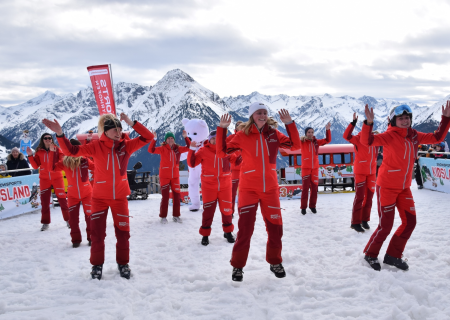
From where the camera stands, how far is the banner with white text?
11172 mm

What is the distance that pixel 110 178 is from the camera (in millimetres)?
4148

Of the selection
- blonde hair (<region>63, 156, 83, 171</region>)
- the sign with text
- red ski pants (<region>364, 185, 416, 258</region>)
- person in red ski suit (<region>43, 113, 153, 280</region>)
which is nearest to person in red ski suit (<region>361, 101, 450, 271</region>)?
red ski pants (<region>364, 185, 416, 258</region>)

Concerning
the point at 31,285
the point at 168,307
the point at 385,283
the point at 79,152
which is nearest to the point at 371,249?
the point at 385,283

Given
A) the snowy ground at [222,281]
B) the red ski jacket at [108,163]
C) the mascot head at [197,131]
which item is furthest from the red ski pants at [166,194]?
the red ski jacket at [108,163]

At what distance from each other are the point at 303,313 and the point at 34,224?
7640mm

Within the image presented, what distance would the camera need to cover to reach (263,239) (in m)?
6.07

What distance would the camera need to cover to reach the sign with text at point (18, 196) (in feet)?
30.9

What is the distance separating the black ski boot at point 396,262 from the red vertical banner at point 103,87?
11228mm

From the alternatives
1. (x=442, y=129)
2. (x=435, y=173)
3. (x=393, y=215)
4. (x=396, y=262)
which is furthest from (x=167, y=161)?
(x=435, y=173)

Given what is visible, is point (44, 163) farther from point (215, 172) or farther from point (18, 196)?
point (215, 172)

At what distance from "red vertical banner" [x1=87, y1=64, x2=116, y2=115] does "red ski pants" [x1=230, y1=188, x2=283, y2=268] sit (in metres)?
10.3

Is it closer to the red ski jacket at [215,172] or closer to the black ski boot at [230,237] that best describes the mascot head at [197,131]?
the red ski jacket at [215,172]

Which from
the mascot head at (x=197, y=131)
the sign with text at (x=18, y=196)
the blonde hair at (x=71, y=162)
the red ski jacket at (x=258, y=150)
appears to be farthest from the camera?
the sign with text at (x=18, y=196)

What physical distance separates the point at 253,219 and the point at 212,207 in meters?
2.00
